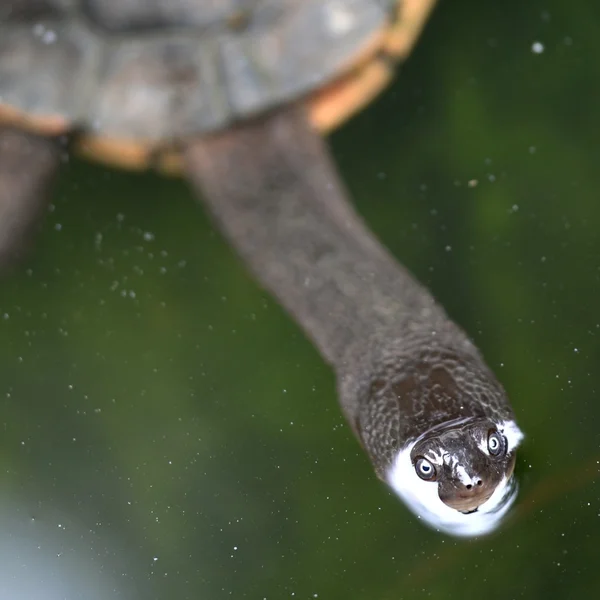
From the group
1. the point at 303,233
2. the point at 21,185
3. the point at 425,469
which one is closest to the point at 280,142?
the point at 303,233

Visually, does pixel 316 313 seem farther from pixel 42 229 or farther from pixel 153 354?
pixel 42 229

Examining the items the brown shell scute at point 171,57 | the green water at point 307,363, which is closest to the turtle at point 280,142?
the brown shell scute at point 171,57

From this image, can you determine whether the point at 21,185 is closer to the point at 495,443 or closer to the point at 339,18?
the point at 339,18

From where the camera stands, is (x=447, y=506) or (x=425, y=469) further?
(x=447, y=506)

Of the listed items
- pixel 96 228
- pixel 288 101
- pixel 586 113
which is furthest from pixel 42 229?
pixel 586 113

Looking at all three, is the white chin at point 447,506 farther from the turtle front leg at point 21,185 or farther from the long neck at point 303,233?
the turtle front leg at point 21,185

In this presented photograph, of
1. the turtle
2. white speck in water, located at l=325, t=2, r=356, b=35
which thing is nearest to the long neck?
the turtle
